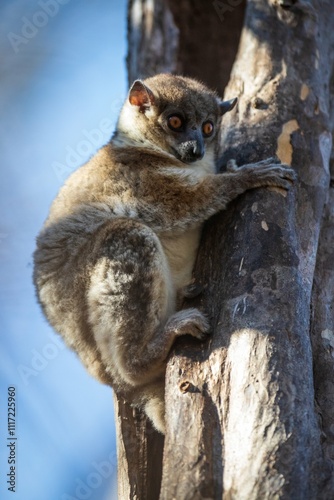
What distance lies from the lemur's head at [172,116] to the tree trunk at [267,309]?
219 millimetres

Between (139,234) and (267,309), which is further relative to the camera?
(139,234)

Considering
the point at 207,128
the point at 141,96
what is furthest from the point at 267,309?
the point at 141,96

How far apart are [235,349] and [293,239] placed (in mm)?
936

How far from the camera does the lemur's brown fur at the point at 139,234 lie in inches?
161

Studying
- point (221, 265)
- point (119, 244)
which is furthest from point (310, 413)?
point (119, 244)

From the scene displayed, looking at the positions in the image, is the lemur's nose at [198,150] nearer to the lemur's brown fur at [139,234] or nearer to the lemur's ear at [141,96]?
the lemur's brown fur at [139,234]

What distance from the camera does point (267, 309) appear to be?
3795 millimetres

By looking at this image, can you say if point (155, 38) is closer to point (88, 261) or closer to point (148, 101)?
point (148, 101)

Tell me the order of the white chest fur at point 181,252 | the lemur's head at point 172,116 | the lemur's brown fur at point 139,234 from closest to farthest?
the lemur's brown fur at point 139,234 < the white chest fur at point 181,252 < the lemur's head at point 172,116

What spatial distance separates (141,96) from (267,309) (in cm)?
227

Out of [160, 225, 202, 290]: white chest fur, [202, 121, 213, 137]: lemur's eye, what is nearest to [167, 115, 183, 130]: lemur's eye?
[202, 121, 213, 137]: lemur's eye

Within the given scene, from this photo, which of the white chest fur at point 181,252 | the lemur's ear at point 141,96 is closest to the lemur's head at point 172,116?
the lemur's ear at point 141,96

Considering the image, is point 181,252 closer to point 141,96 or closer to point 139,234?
point 139,234

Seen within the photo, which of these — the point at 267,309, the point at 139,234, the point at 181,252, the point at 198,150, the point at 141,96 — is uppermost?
the point at 141,96
